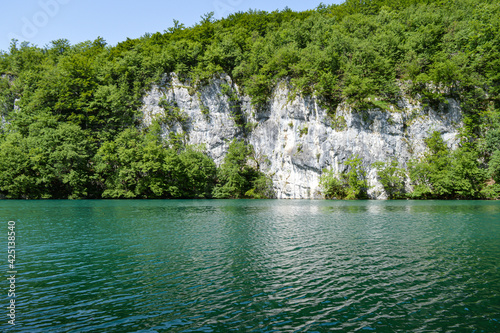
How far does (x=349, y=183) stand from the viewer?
187 feet

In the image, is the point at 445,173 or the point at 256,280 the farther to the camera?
the point at 445,173

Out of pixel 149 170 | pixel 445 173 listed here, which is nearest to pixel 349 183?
pixel 445 173

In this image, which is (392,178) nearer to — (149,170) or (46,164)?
(149,170)

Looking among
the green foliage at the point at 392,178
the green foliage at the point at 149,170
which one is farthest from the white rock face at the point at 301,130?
the green foliage at the point at 149,170

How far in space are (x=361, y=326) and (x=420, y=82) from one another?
62255 millimetres

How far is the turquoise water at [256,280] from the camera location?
26.9ft

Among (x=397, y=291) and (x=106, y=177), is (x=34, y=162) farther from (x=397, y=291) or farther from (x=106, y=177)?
(x=397, y=291)

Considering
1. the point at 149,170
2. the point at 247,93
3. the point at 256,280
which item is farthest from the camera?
the point at 247,93

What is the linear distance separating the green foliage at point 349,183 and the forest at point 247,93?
0.81 ft

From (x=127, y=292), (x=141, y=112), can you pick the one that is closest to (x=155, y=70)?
(x=141, y=112)

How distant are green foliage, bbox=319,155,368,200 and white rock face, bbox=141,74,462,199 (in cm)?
116

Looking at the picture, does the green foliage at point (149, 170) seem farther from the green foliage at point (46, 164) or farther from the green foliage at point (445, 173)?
the green foliage at point (445, 173)

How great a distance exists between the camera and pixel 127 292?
10367 millimetres

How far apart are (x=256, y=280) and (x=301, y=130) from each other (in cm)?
5472
